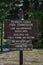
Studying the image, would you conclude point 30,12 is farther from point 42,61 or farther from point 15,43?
point 15,43

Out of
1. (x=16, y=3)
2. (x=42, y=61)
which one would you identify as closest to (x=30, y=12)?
(x=16, y=3)

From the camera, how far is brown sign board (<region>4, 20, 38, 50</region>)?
7.73 meters

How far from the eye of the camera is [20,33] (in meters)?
7.73

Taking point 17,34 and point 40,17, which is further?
point 40,17

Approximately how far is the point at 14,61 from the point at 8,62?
0.30m

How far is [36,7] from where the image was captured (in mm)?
15195

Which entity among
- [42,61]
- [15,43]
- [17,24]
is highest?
[17,24]

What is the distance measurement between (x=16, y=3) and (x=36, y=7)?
1.30m

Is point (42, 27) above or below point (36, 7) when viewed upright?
below

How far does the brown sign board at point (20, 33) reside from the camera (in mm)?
7727

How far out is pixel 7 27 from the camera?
7.84 m

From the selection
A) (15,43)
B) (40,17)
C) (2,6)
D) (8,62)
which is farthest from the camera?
(40,17)

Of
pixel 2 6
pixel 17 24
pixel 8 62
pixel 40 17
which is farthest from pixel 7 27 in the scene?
pixel 40 17

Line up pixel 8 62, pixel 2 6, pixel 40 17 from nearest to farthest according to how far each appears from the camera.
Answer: pixel 8 62, pixel 2 6, pixel 40 17
